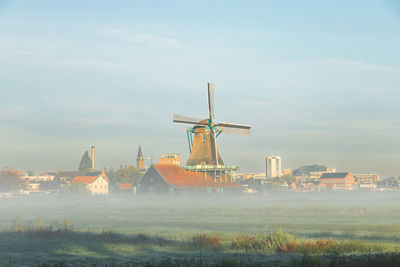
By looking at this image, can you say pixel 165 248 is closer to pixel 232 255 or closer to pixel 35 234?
pixel 232 255

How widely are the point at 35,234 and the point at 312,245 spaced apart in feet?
61.8

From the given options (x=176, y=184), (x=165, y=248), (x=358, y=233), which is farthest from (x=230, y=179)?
(x=165, y=248)

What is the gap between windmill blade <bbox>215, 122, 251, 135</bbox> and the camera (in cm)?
9419

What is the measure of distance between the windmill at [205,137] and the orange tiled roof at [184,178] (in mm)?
2352

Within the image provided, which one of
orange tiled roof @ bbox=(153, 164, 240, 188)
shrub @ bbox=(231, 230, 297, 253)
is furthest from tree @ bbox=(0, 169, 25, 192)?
shrub @ bbox=(231, 230, 297, 253)

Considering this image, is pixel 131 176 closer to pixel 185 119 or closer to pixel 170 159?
pixel 170 159

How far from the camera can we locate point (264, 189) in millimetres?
165750

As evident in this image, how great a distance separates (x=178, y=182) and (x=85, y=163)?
94236 millimetres

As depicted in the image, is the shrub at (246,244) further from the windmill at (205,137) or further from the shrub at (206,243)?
the windmill at (205,137)

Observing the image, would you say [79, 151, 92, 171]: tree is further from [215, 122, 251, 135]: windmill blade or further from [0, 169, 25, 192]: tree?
[215, 122, 251, 135]: windmill blade

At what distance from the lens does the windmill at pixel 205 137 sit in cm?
9287

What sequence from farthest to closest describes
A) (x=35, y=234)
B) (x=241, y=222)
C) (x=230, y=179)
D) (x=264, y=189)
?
(x=264, y=189)
(x=230, y=179)
(x=241, y=222)
(x=35, y=234)

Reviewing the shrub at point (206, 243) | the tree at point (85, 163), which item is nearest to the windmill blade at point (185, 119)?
the shrub at point (206, 243)

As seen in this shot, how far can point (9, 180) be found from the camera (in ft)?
488
